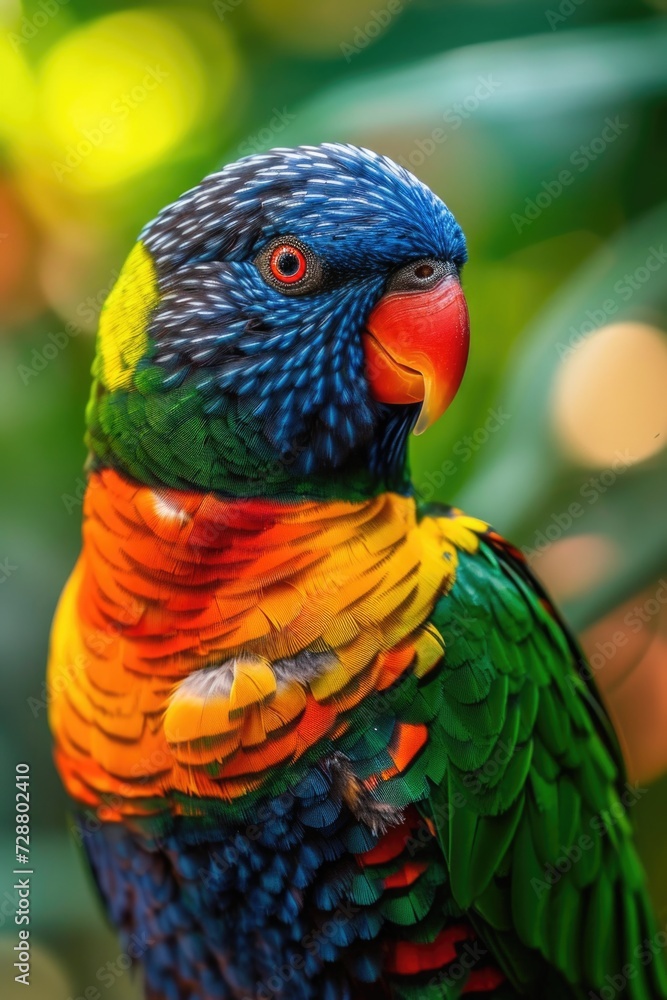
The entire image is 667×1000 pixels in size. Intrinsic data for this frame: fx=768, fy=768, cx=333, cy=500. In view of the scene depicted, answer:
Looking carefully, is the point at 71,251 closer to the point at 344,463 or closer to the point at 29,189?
the point at 29,189

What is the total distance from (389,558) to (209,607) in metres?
0.26

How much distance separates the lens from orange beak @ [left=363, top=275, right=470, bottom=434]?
989 millimetres

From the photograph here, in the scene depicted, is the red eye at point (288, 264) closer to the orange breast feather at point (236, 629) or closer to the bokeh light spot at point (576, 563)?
the orange breast feather at point (236, 629)

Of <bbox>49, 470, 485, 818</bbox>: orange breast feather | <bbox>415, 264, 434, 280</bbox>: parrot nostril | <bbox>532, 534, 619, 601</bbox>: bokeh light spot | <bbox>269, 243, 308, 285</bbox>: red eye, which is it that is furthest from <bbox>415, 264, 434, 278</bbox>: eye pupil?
<bbox>532, 534, 619, 601</bbox>: bokeh light spot

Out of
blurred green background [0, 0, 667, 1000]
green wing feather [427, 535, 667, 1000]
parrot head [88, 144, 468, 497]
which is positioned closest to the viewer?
parrot head [88, 144, 468, 497]

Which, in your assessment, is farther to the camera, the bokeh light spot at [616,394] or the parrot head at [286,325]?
the bokeh light spot at [616,394]

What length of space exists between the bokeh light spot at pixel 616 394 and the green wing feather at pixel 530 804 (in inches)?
15.5

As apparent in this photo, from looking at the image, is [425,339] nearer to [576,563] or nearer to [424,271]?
[424,271]

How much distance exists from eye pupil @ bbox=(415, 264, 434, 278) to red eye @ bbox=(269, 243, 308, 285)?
0.15 m

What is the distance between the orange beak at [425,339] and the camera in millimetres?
989

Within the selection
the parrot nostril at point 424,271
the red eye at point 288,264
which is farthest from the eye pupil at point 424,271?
the red eye at point 288,264

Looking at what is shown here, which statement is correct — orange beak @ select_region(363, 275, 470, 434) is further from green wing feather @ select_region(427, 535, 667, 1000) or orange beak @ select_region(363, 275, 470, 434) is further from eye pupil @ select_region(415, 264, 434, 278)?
green wing feather @ select_region(427, 535, 667, 1000)

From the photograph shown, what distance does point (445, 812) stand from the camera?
1.06 m

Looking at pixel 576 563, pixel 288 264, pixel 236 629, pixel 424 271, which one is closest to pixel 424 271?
pixel 424 271
